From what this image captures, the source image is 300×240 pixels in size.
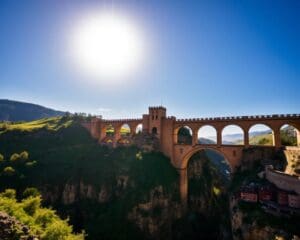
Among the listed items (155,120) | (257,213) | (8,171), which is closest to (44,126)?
(8,171)

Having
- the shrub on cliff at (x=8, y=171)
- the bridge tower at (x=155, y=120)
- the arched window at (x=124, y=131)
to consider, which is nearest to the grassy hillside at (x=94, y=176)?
the shrub on cliff at (x=8, y=171)

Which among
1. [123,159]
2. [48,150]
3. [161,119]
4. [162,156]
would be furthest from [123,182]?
[48,150]

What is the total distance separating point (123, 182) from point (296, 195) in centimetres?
3223

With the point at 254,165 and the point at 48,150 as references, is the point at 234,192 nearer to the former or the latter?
the point at 254,165

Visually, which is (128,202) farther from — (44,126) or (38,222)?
(44,126)

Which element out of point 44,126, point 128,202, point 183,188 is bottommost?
point 128,202

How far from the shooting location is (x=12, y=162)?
48.2 metres

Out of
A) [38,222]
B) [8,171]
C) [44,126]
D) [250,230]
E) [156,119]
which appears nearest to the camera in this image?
[38,222]

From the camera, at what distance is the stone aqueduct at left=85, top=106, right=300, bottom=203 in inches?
1491

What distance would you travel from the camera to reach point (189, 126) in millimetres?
47344

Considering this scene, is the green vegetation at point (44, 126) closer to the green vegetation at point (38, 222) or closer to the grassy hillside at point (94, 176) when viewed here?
the grassy hillside at point (94, 176)

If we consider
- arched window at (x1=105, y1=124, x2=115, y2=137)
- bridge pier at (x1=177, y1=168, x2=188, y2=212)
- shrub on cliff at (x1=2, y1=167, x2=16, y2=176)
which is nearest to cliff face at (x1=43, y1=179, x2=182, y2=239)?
bridge pier at (x1=177, y1=168, x2=188, y2=212)

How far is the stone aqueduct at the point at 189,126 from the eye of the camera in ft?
124

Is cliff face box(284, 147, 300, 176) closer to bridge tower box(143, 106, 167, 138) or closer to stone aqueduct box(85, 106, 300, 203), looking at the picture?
stone aqueduct box(85, 106, 300, 203)
